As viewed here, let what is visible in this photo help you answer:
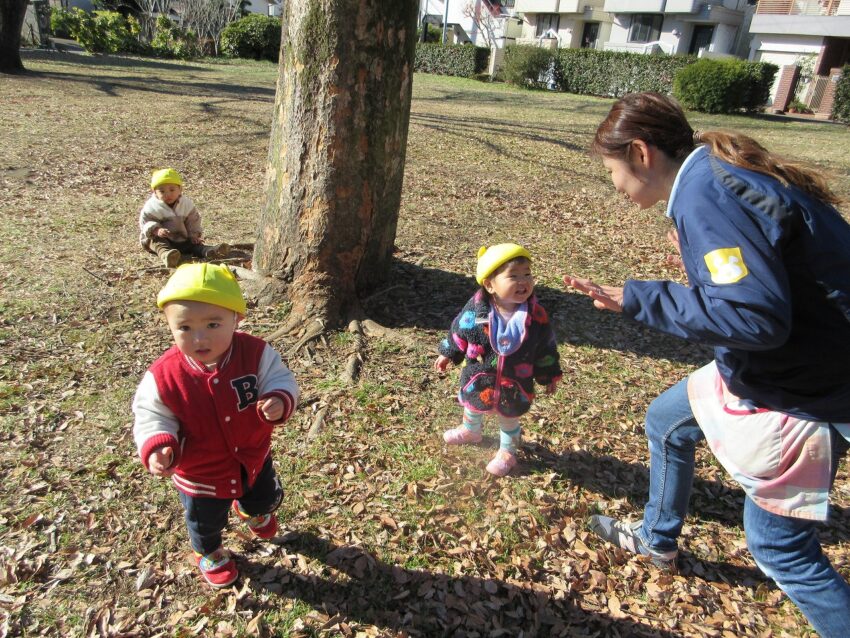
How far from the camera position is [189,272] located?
2129 mm

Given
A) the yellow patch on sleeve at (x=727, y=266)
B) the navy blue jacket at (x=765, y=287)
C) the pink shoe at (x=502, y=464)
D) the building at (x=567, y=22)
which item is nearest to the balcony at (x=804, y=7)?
the building at (x=567, y=22)

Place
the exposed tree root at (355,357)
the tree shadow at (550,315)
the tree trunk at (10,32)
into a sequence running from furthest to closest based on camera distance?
the tree trunk at (10,32) → the tree shadow at (550,315) → the exposed tree root at (355,357)

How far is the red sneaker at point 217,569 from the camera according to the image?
2.55 meters

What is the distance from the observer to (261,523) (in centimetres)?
270

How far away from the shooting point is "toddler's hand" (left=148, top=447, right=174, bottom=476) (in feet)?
6.77

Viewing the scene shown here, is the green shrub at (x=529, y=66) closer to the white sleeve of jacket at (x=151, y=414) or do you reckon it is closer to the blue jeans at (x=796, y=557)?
the blue jeans at (x=796, y=557)

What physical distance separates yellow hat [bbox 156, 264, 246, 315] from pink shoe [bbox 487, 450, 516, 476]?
175 cm

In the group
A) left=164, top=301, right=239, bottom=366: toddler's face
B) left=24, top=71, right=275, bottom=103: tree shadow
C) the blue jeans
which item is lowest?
the blue jeans

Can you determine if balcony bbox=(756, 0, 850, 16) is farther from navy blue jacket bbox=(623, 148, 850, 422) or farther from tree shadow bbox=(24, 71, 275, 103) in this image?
navy blue jacket bbox=(623, 148, 850, 422)

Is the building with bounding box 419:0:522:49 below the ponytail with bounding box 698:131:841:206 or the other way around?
the other way around

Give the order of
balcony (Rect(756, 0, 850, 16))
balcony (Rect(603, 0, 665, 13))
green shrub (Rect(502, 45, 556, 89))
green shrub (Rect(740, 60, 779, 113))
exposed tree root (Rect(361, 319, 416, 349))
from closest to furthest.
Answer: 1. exposed tree root (Rect(361, 319, 416, 349))
2. green shrub (Rect(740, 60, 779, 113))
3. green shrub (Rect(502, 45, 556, 89))
4. balcony (Rect(756, 0, 850, 16))
5. balcony (Rect(603, 0, 665, 13))

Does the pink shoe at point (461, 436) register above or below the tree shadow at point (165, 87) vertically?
below

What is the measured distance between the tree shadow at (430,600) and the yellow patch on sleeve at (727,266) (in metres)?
1.68

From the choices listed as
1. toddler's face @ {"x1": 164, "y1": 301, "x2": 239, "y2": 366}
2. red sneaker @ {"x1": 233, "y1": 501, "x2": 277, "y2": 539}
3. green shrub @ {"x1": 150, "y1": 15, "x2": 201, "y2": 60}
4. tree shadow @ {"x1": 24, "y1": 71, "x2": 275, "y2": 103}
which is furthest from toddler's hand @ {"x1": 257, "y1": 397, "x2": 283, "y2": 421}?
green shrub @ {"x1": 150, "y1": 15, "x2": 201, "y2": 60}
